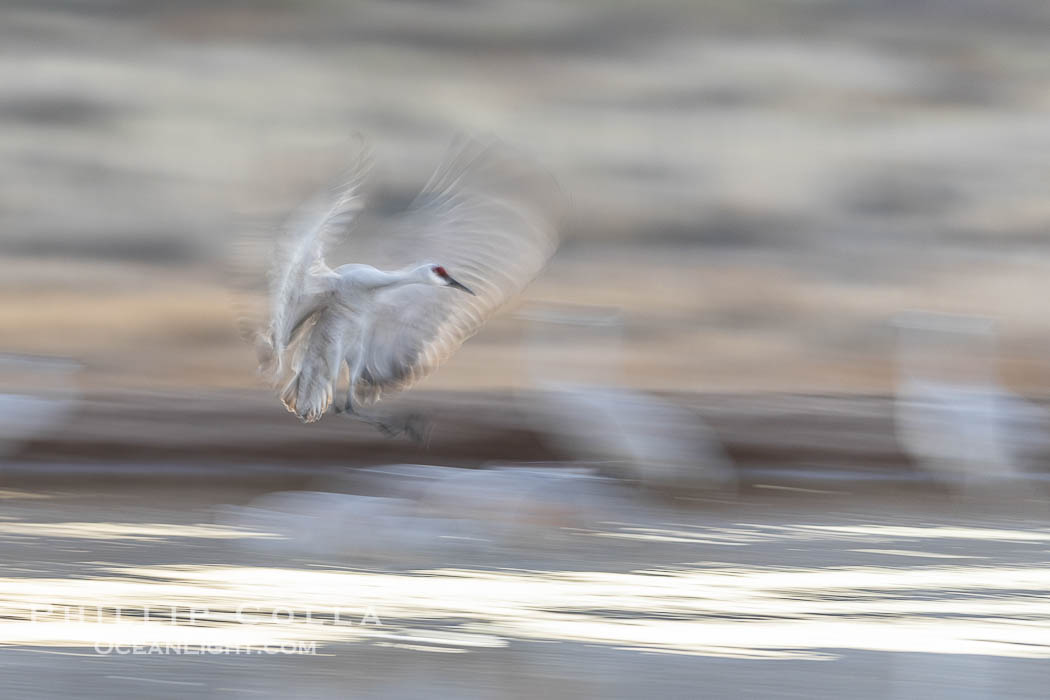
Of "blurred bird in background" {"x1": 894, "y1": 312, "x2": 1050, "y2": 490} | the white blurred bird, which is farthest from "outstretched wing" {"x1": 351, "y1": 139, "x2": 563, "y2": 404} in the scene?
"blurred bird in background" {"x1": 894, "y1": 312, "x2": 1050, "y2": 490}

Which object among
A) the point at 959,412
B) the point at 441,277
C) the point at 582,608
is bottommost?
the point at 582,608

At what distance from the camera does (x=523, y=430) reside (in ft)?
90.0

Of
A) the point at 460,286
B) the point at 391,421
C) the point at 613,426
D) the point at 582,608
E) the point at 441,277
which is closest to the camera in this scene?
the point at 582,608

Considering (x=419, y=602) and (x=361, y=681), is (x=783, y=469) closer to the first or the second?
(x=419, y=602)

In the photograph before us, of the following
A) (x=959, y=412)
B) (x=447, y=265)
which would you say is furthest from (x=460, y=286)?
(x=959, y=412)

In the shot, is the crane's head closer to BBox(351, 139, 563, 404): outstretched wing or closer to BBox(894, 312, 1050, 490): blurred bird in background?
BBox(351, 139, 563, 404): outstretched wing

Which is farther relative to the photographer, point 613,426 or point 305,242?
point 613,426

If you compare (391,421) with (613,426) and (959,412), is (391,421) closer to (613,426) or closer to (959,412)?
(613,426)

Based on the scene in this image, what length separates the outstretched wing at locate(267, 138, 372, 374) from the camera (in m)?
10.3

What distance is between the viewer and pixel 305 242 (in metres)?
10.5

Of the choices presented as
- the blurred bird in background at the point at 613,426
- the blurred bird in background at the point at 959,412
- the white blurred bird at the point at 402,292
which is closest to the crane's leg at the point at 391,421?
the white blurred bird at the point at 402,292

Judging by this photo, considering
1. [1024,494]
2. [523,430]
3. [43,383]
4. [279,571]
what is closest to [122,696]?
[279,571]

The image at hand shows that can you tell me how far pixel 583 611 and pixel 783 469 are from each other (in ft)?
45.2

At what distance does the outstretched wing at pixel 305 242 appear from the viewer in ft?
33.9
